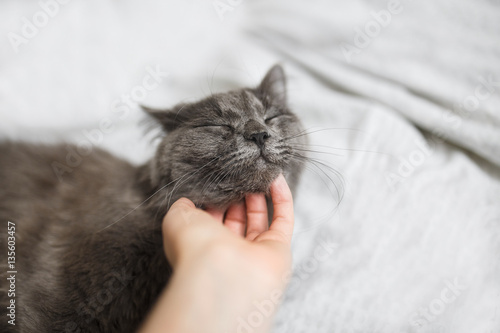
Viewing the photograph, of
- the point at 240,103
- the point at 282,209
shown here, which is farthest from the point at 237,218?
the point at 240,103

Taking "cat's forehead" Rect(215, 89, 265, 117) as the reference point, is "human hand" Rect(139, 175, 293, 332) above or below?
below

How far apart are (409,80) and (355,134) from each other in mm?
365

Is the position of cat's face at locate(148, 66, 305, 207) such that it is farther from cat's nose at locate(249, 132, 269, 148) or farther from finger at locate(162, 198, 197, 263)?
finger at locate(162, 198, 197, 263)

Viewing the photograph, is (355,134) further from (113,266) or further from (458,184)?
(113,266)

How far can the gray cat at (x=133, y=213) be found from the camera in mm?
1070

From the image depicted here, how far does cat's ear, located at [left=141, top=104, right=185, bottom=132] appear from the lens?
127 cm

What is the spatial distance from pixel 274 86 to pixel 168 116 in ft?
1.51

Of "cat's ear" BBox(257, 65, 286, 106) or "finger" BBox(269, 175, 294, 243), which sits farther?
"cat's ear" BBox(257, 65, 286, 106)

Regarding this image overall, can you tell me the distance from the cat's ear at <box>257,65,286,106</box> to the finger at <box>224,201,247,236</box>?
0.45 meters

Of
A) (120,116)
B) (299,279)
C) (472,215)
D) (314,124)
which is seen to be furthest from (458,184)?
(120,116)

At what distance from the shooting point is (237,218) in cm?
116

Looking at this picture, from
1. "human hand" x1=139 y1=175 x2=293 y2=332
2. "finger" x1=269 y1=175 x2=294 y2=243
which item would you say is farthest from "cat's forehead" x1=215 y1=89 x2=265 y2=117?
"human hand" x1=139 y1=175 x2=293 y2=332

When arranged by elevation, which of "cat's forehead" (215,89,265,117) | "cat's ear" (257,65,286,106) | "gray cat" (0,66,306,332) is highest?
"cat's ear" (257,65,286,106)

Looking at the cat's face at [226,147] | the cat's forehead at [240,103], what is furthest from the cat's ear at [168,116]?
the cat's forehead at [240,103]
